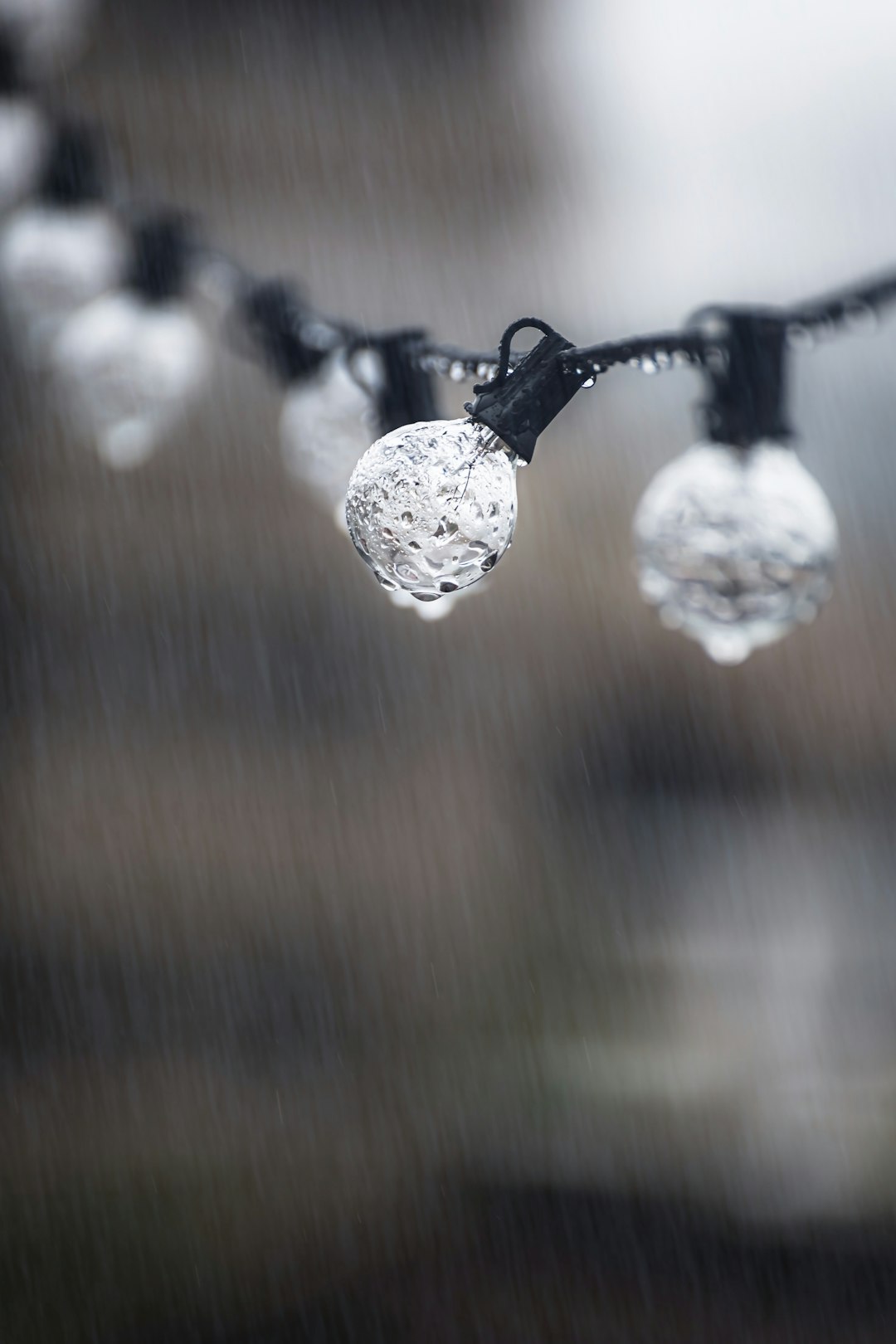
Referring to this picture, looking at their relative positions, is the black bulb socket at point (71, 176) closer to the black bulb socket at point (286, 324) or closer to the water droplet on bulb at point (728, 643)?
the black bulb socket at point (286, 324)

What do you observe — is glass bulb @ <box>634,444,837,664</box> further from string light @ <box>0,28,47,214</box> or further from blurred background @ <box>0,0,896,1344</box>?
blurred background @ <box>0,0,896,1344</box>

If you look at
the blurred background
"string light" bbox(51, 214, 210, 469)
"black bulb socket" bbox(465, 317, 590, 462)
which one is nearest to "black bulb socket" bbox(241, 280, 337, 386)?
"string light" bbox(51, 214, 210, 469)

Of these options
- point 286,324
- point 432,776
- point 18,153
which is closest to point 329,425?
point 286,324

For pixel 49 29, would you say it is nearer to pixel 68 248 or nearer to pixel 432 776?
pixel 68 248

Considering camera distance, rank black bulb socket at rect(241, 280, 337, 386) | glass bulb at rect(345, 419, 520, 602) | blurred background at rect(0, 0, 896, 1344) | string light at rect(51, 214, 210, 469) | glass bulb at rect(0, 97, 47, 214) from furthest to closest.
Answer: blurred background at rect(0, 0, 896, 1344)
glass bulb at rect(0, 97, 47, 214)
string light at rect(51, 214, 210, 469)
black bulb socket at rect(241, 280, 337, 386)
glass bulb at rect(345, 419, 520, 602)

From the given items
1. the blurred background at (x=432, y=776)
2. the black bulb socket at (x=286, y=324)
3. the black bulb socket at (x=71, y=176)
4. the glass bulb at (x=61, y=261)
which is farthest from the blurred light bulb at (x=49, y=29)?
the black bulb socket at (x=286, y=324)

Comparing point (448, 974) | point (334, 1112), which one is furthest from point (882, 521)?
point (334, 1112)
